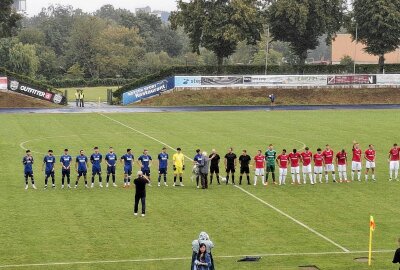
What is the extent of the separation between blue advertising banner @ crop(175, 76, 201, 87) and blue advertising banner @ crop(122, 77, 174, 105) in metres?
0.67

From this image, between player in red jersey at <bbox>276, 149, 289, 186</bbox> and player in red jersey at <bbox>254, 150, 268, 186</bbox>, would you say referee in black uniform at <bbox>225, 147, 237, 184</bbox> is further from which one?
player in red jersey at <bbox>276, 149, 289, 186</bbox>

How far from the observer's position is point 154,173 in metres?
39.4

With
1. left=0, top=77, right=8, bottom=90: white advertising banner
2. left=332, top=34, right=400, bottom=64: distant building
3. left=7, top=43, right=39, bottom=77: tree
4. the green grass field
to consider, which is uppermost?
left=332, top=34, right=400, bottom=64: distant building

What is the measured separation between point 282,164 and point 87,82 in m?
92.0

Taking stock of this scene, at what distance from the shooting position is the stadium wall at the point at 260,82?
84.9m

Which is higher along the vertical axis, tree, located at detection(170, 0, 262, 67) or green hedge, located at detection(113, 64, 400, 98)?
tree, located at detection(170, 0, 262, 67)

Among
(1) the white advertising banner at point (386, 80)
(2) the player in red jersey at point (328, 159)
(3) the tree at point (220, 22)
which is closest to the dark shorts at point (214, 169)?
(2) the player in red jersey at point (328, 159)

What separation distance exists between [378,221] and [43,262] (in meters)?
11.8

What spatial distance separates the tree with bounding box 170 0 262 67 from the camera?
3546 inches

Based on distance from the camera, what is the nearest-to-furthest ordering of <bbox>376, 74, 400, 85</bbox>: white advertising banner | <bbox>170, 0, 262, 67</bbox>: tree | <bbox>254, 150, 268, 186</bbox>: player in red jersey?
<bbox>254, 150, 268, 186</bbox>: player in red jersey
<bbox>376, 74, 400, 85</bbox>: white advertising banner
<bbox>170, 0, 262, 67</bbox>: tree

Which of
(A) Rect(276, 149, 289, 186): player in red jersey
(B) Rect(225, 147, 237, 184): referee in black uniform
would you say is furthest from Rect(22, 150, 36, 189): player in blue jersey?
(A) Rect(276, 149, 289, 186): player in red jersey

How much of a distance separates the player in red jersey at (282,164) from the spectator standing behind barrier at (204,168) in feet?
10.4

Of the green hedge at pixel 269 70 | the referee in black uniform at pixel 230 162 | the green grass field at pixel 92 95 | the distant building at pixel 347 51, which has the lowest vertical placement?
the referee in black uniform at pixel 230 162

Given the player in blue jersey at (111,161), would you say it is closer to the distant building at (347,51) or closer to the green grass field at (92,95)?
the green grass field at (92,95)
